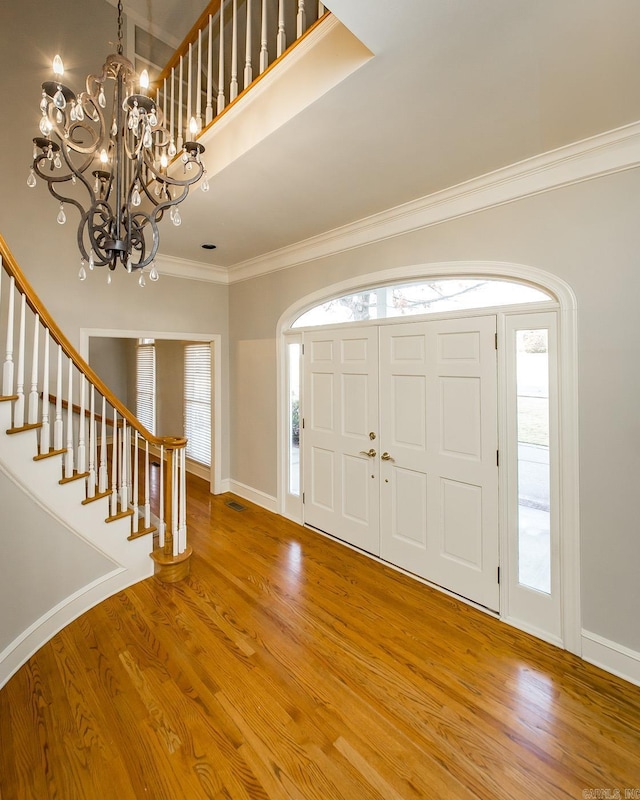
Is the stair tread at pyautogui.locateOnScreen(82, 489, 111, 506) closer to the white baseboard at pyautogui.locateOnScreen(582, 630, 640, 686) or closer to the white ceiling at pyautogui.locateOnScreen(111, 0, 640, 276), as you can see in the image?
the white ceiling at pyautogui.locateOnScreen(111, 0, 640, 276)

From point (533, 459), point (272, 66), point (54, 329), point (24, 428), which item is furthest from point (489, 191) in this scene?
point (24, 428)

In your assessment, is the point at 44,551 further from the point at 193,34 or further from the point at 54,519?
the point at 193,34

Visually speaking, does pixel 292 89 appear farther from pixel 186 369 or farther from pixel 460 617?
pixel 186 369

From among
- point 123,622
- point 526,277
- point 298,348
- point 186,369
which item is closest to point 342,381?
point 298,348

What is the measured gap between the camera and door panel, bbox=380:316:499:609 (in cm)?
263

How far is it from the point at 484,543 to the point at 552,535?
453mm

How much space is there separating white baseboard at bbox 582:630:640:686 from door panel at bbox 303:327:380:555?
159cm

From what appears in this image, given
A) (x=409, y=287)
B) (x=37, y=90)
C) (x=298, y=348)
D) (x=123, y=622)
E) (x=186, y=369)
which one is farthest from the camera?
(x=186, y=369)

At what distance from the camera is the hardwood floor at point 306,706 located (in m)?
1.54

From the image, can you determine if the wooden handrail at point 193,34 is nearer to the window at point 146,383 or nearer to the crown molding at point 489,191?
the crown molding at point 489,191

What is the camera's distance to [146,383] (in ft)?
24.2

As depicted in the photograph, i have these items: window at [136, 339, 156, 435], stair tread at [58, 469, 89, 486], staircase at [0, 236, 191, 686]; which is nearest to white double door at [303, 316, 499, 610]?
staircase at [0, 236, 191, 686]

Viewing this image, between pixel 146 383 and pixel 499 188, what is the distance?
269 inches

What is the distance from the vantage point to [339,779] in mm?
1543
